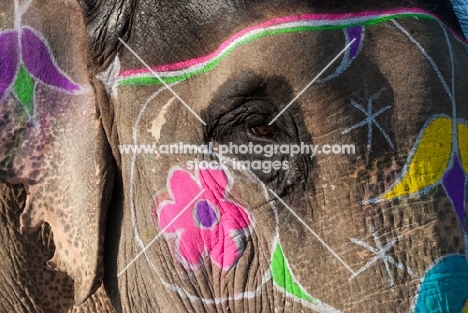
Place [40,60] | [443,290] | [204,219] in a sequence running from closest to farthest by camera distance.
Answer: [443,290] < [204,219] < [40,60]

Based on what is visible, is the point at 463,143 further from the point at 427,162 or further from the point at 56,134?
the point at 56,134

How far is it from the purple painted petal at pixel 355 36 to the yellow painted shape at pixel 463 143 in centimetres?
27

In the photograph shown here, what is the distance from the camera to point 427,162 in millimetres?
1681

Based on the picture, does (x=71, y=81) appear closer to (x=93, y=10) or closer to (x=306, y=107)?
(x=93, y=10)

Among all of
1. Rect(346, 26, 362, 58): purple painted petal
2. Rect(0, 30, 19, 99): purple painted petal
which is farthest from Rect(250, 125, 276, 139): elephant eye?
Rect(0, 30, 19, 99): purple painted petal

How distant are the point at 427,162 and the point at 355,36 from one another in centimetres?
31

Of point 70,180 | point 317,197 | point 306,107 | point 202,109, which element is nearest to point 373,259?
point 317,197

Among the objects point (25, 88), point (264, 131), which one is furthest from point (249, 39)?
point (25, 88)

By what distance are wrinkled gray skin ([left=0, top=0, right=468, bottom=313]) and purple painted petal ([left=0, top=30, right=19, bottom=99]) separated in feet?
0.14

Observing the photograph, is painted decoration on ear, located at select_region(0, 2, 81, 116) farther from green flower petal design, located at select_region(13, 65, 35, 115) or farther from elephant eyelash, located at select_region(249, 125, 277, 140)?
elephant eyelash, located at select_region(249, 125, 277, 140)

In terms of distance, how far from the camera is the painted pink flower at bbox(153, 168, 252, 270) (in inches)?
71.4

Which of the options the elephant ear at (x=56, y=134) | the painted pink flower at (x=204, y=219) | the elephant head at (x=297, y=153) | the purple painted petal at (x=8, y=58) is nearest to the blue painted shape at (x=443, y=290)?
the elephant head at (x=297, y=153)

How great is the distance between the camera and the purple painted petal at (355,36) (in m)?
1.74

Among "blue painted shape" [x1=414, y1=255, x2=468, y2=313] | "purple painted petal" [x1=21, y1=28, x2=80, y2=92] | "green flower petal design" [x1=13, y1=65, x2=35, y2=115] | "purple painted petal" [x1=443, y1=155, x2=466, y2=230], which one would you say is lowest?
"blue painted shape" [x1=414, y1=255, x2=468, y2=313]
